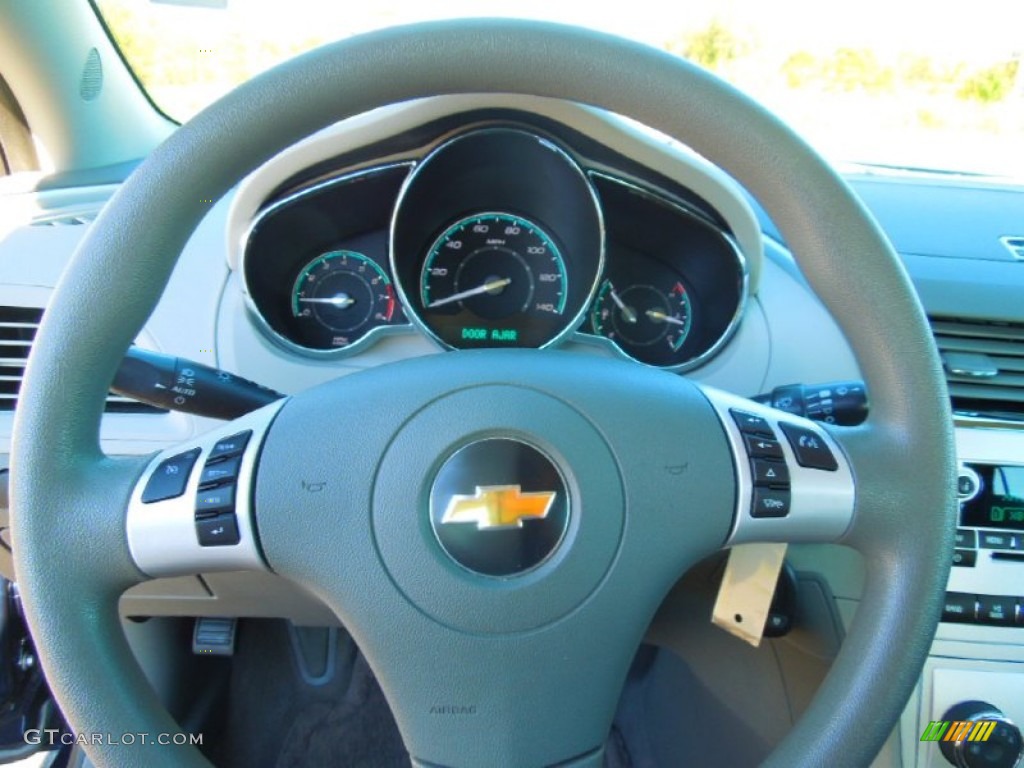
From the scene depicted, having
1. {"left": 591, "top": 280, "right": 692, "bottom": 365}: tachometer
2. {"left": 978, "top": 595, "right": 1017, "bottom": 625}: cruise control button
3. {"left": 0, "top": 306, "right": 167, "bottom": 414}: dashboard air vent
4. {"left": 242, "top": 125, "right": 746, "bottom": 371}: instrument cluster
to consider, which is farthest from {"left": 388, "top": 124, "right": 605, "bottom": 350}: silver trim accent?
{"left": 978, "top": 595, "right": 1017, "bottom": 625}: cruise control button

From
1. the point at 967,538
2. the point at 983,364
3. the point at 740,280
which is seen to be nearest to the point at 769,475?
the point at 740,280

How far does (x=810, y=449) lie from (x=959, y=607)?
0.82 metres

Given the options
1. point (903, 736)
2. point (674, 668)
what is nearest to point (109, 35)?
point (674, 668)

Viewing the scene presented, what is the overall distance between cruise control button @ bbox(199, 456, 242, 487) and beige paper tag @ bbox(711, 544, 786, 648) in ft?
2.04

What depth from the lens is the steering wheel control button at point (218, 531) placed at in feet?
3.10

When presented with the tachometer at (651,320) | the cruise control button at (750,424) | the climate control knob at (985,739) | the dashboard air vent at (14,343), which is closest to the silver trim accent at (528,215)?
the tachometer at (651,320)

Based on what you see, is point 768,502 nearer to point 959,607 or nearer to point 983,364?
point 959,607

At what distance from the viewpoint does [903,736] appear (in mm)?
1679

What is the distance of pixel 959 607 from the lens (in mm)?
1623

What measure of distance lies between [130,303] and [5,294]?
86cm

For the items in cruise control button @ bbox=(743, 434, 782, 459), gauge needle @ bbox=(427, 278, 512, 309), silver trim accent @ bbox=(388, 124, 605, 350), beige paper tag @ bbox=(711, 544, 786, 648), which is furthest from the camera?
gauge needle @ bbox=(427, 278, 512, 309)

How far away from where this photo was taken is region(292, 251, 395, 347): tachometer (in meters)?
1.75

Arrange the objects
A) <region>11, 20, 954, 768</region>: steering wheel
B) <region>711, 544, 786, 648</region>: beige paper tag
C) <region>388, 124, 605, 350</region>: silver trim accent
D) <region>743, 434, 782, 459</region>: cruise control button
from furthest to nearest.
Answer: <region>388, 124, 605, 350</region>: silver trim accent, <region>711, 544, 786, 648</region>: beige paper tag, <region>743, 434, 782, 459</region>: cruise control button, <region>11, 20, 954, 768</region>: steering wheel

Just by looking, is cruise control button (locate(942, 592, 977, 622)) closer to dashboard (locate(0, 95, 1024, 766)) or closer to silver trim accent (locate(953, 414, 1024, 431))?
dashboard (locate(0, 95, 1024, 766))
